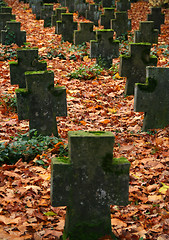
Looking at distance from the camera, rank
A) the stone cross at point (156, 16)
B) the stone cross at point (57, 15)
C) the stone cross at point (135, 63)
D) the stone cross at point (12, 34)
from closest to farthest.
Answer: the stone cross at point (135, 63)
the stone cross at point (12, 34)
the stone cross at point (156, 16)
the stone cross at point (57, 15)

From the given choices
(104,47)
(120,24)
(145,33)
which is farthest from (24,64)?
(120,24)

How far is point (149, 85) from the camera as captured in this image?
585cm

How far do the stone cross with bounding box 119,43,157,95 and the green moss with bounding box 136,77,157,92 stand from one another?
2349 mm

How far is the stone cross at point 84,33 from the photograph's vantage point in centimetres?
1208

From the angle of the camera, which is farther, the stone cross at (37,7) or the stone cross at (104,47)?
the stone cross at (37,7)

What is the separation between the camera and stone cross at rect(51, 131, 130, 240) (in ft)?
9.96

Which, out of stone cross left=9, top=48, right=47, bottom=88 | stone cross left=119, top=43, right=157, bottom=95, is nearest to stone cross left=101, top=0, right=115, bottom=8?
stone cross left=119, top=43, right=157, bottom=95

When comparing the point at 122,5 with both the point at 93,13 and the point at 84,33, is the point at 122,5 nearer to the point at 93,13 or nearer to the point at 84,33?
the point at 93,13

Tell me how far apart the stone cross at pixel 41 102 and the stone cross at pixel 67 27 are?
7.76 metres

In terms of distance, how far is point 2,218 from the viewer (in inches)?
142

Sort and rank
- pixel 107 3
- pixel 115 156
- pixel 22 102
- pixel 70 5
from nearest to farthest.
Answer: pixel 115 156, pixel 22 102, pixel 70 5, pixel 107 3

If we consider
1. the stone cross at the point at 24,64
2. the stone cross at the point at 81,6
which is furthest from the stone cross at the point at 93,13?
the stone cross at the point at 24,64

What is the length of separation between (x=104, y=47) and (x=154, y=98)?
15.5ft

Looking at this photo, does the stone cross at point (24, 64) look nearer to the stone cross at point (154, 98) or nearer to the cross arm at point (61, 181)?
the stone cross at point (154, 98)
